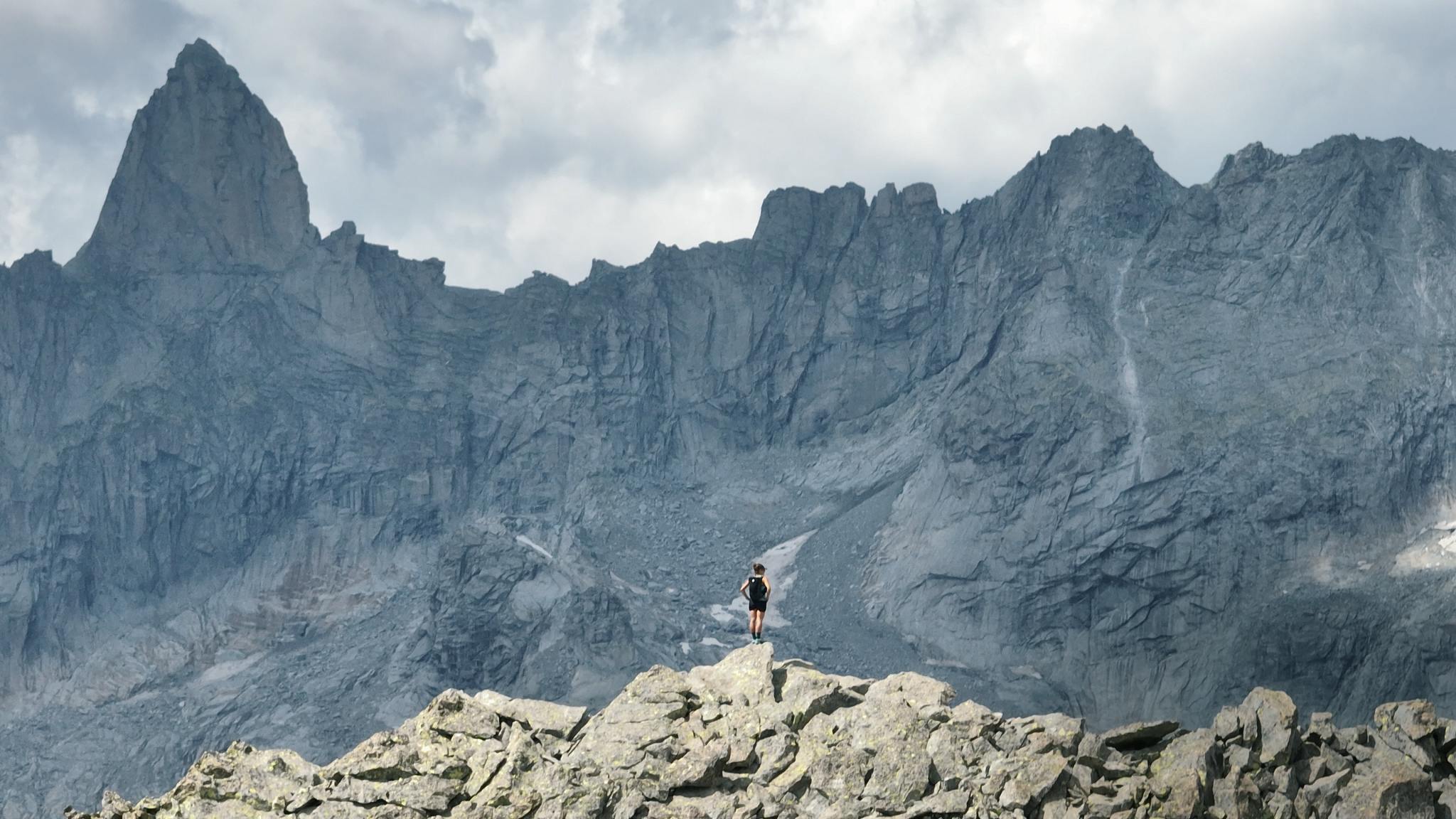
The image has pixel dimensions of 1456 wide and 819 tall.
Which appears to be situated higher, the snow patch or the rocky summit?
the snow patch

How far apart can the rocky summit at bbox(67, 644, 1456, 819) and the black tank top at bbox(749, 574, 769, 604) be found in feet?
9.87

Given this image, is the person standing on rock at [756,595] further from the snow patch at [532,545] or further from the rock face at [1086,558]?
the snow patch at [532,545]

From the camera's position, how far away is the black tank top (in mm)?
42031

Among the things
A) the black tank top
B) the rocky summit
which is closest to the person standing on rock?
the black tank top

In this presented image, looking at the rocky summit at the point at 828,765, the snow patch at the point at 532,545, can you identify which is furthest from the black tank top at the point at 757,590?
the snow patch at the point at 532,545

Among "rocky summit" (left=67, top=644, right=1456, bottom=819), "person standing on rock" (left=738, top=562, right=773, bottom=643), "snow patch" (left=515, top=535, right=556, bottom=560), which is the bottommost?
"rocky summit" (left=67, top=644, right=1456, bottom=819)

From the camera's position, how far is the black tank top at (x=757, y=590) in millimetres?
42031

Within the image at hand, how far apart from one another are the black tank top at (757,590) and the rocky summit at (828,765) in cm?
301

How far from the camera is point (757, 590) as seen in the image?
42.2 m

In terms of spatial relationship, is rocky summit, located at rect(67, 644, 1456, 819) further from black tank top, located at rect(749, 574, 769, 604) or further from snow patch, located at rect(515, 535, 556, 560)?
snow patch, located at rect(515, 535, 556, 560)

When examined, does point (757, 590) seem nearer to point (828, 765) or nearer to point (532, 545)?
point (828, 765)

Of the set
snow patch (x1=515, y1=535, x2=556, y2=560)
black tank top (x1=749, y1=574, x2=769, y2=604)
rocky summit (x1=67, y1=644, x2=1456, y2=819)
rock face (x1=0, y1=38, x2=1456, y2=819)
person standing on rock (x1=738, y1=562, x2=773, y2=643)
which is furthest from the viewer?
snow patch (x1=515, y1=535, x2=556, y2=560)

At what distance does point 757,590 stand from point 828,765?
7.29 meters

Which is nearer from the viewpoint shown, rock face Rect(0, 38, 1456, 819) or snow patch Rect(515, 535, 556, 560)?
rock face Rect(0, 38, 1456, 819)
